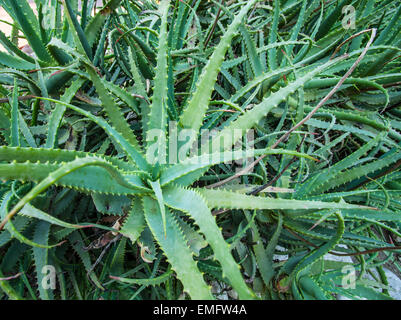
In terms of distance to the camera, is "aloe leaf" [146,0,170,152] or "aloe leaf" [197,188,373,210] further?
"aloe leaf" [146,0,170,152]

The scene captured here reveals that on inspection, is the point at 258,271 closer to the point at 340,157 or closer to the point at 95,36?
the point at 340,157

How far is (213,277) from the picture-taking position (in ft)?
2.52

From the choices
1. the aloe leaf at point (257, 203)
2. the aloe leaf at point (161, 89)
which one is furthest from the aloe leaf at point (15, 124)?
the aloe leaf at point (257, 203)

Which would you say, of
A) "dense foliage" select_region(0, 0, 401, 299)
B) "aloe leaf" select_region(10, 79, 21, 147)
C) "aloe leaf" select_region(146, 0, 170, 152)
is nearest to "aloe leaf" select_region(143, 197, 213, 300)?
"dense foliage" select_region(0, 0, 401, 299)

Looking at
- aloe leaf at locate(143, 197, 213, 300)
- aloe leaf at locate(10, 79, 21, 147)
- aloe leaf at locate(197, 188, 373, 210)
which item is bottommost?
aloe leaf at locate(143, 197, 213, 300)

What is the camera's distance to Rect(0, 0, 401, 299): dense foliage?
56 cm

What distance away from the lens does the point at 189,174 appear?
63 cm

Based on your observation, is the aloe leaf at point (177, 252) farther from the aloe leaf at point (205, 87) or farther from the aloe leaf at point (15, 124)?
the aloe leaf at point (15, 124)

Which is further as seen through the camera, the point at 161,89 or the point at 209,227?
the point at 161,89

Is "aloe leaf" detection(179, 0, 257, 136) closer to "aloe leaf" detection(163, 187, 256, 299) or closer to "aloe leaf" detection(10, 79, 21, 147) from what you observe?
"aloe leaf" detection(163, 187, 256, 299)

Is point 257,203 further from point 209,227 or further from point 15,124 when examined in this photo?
point 15,124

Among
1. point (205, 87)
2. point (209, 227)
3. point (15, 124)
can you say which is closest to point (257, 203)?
point (209, 227)
